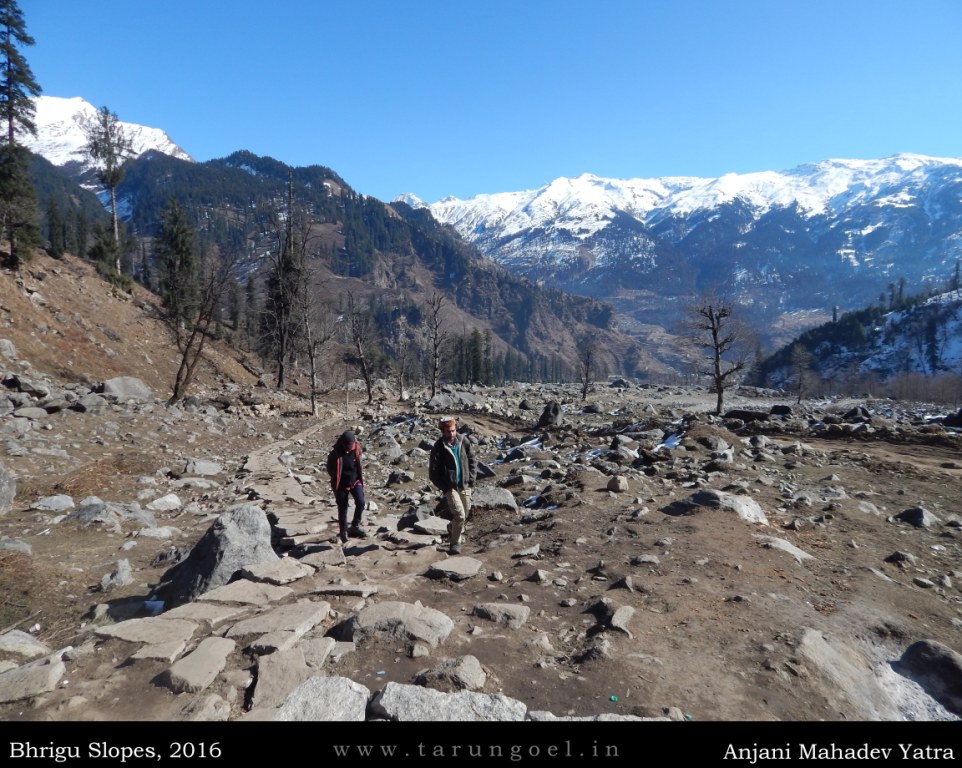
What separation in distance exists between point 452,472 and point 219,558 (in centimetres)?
381

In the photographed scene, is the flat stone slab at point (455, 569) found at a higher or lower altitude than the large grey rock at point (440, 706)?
lower

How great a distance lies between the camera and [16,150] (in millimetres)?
35406

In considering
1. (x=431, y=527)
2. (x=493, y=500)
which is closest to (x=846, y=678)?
(x=431, y=527)

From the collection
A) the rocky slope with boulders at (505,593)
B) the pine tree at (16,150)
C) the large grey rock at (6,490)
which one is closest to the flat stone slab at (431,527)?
the rocky slope with boulders at (505,593)

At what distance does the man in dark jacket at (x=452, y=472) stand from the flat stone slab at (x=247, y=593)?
296 centimetres

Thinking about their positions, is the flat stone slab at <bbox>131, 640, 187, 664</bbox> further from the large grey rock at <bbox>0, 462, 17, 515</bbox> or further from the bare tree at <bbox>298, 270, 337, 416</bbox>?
the bare tree at <bbox>298, 270, 337, 416</bbox>

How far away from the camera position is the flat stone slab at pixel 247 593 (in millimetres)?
6348

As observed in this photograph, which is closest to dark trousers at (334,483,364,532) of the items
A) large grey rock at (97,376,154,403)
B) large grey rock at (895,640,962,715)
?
large grey rock at (895,640,962,715)

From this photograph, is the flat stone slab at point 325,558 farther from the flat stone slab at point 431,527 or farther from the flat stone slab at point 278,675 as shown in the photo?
the flat stone slab at point 278,675

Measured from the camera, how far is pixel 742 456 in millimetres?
15312

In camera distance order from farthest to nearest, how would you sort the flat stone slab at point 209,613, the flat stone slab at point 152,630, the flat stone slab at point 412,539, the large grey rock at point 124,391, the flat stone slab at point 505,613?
the large grey rock at point 124,391
the flat stone slab at point 412,539
the flat stone slab at point 505,613
the flat stone slab at point 209,613
the flat stone slab at point 152,630
